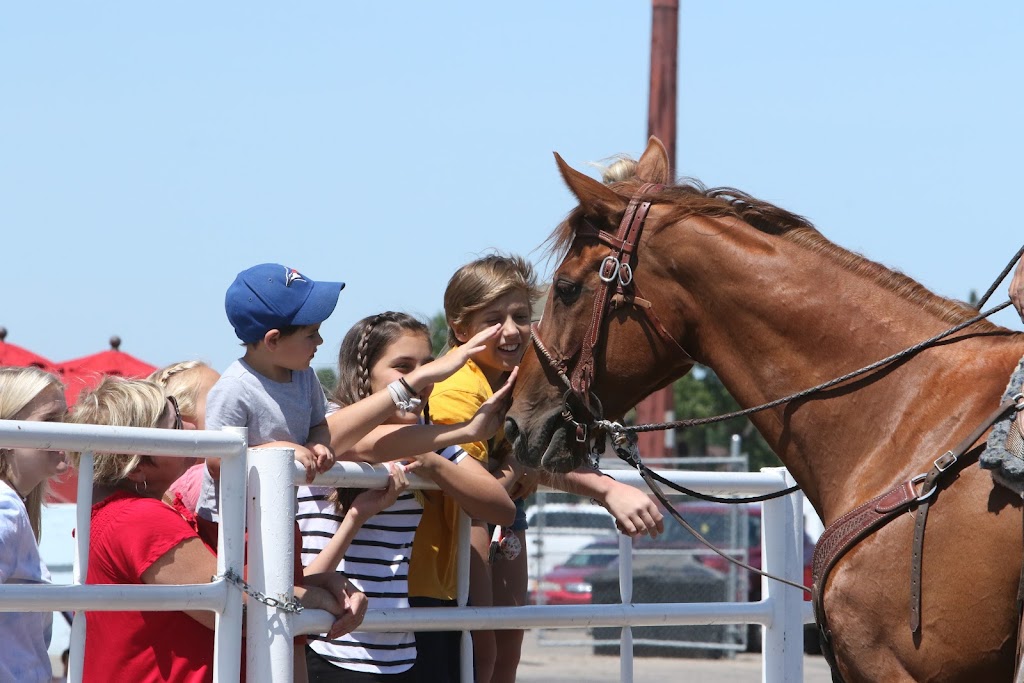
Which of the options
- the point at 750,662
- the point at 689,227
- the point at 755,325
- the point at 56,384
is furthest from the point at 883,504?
the point at 750,662

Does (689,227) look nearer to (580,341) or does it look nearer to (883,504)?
(580,341)

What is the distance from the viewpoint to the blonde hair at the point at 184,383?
4539mm

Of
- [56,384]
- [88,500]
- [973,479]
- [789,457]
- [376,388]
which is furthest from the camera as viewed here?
[376,388]

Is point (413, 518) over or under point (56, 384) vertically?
under

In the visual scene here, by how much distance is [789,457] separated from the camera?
375cm

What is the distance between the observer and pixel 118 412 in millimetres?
3451

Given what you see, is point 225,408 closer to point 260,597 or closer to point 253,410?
point 253,410

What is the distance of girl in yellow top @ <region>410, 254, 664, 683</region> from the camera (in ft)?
13.1

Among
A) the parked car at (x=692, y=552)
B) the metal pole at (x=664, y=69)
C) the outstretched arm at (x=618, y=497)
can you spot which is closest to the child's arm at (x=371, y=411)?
the outstretched arm at (x=618, y=497)

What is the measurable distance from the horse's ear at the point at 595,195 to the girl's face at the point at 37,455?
63.4 inches

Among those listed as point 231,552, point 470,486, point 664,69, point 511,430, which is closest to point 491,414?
point 511,430

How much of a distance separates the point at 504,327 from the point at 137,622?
4.98 ft

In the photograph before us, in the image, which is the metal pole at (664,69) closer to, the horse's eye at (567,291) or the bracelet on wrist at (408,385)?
the horse's eye at (567,291)

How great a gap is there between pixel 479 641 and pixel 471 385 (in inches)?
33.0
